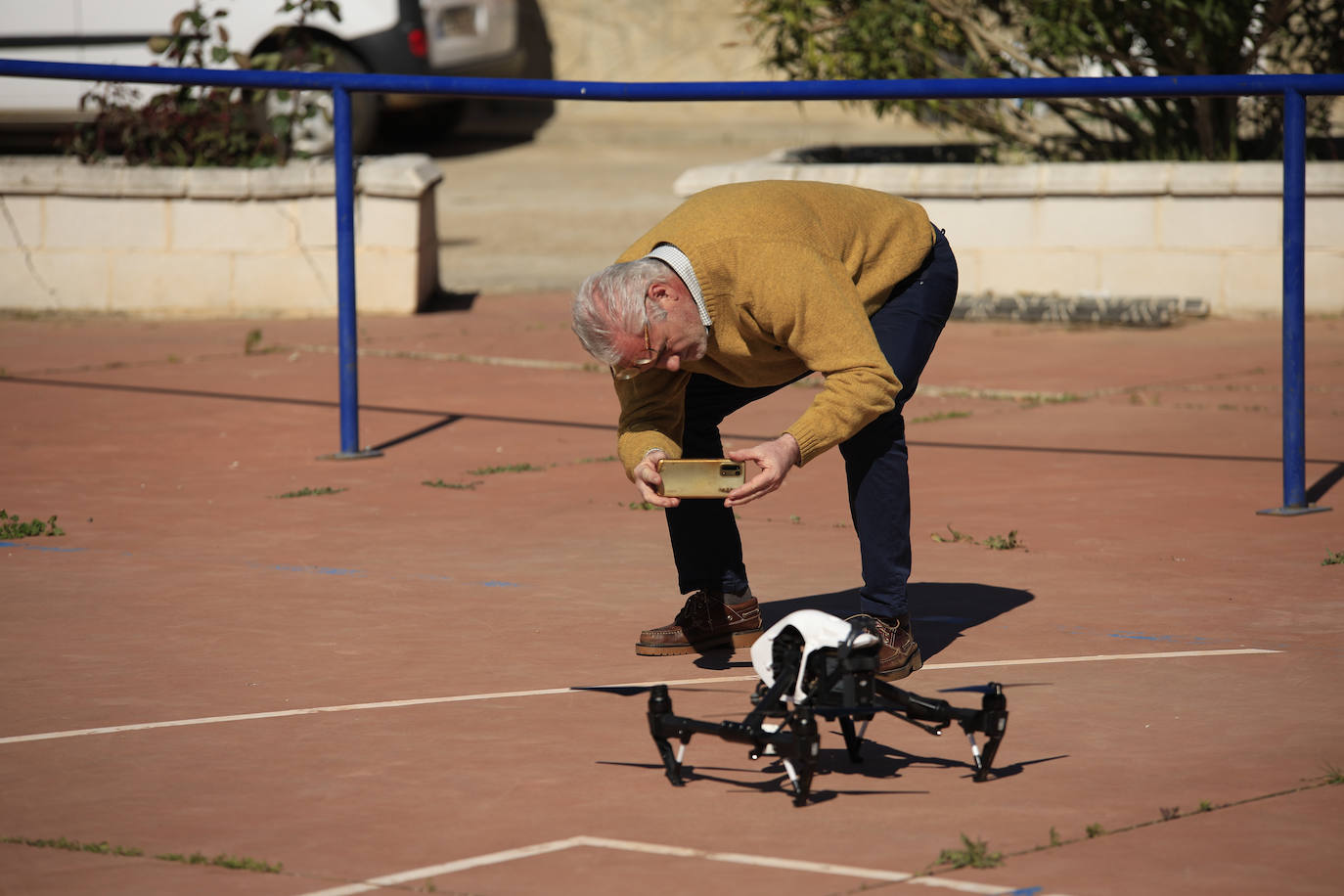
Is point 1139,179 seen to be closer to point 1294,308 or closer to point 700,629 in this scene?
point 1294,308

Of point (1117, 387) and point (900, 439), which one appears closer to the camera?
point (900, 439)

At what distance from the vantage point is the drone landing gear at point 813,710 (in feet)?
11.6

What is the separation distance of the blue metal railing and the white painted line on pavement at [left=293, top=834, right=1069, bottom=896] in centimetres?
368

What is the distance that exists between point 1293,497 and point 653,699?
354 centimetres

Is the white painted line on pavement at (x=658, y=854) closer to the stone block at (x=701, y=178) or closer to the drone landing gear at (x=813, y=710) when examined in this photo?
the drone landing gear at (x=813, y=710)

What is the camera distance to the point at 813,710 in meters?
3.50

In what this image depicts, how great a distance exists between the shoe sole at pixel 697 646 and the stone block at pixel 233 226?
27.1 feet

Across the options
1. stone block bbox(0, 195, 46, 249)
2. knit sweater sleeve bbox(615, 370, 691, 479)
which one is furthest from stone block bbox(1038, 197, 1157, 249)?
knit sweater sleeve bbox(615, 370, 691, 479)

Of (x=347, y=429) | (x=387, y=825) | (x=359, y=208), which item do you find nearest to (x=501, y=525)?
(x=347, y=429)

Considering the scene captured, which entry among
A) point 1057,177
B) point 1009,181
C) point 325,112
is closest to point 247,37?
point 325,112

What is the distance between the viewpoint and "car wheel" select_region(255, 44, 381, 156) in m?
13.5

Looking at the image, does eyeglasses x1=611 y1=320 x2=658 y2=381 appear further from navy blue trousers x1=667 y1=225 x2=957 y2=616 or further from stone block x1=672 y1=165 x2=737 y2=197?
stone block x1=672 y1=165 x2=737 y2=197

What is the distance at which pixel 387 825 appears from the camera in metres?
3.42

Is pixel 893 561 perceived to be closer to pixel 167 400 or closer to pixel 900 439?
pixel 900 439
